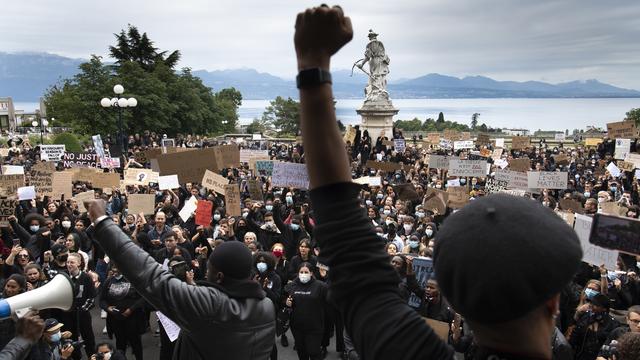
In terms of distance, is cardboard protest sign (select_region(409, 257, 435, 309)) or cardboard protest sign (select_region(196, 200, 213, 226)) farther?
cardboard protest sign (select_region(196, 200, 213, 226))

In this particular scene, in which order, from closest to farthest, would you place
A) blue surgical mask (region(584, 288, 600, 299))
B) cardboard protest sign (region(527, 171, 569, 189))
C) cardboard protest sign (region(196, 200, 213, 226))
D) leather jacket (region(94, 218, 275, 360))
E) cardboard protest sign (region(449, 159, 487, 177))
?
leather jacket (region(94, 218, 275, 360)), blue surgical mask (region(584, 288, 600, 299)), cardboard protest sign (region(196, 200, 213, 226)), cardboard protest sign (region(527, 171, 569, 189)), cardboard protest sign (region(449, 159, 487, 177))

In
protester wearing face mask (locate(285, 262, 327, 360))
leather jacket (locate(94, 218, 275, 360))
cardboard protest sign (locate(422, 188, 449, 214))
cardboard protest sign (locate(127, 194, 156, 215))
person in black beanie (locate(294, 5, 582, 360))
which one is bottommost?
protester wearing face mask (locate(285, 262, 327, 360))

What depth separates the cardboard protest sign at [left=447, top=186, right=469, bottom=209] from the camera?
41.8ft

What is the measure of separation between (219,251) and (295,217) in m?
8.03

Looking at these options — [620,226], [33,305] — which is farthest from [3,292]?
[620,226]

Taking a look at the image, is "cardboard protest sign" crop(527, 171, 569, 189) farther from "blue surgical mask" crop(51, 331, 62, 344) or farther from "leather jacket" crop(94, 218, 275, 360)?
"leather jacket" crop(94, 218, 275, 360)

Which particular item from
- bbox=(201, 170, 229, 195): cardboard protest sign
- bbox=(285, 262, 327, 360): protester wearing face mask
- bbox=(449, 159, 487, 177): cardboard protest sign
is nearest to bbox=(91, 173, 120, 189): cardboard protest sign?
bbox=(201, 170, 229, 195): cardboard protest sign

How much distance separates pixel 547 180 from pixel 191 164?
913 cm

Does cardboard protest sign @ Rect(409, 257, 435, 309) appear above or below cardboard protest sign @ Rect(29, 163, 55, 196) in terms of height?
below

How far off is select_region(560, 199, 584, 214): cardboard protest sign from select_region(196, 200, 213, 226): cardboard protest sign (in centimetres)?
758

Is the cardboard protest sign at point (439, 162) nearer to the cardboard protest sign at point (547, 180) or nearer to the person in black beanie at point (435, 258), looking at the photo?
the cardboard protest sign at point (547, 180)

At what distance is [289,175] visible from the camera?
12.5m

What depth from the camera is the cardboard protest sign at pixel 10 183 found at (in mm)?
11906

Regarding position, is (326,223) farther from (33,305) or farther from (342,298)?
(33,305)
